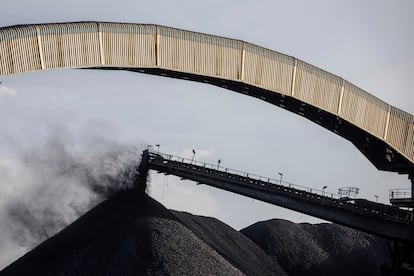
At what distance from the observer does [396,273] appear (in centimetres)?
4044

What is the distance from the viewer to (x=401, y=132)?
1382 inches

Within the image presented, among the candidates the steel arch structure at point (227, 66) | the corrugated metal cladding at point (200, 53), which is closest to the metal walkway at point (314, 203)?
the steel arch structure at point (227, 66)

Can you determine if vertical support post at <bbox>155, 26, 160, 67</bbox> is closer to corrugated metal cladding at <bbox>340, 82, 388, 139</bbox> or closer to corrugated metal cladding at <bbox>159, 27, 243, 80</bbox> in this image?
corrugated metal cladding at <bbox>159, 27, 243, 80</bbox>

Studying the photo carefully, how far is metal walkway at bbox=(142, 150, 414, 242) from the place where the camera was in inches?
1551

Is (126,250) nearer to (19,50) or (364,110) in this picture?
(364,110)

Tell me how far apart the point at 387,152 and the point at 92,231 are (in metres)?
26.5

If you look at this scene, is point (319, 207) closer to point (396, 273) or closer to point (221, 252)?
point (396, 273)

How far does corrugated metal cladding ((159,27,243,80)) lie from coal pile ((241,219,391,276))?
44489 mm

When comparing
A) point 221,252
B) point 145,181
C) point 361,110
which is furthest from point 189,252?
point 361,110

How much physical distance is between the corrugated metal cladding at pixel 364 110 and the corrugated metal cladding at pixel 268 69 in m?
4.02

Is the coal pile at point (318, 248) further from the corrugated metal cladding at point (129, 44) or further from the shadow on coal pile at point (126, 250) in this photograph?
the corrugated metal cladding at point (129, 44)

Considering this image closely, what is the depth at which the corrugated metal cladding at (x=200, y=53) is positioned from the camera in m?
26.6

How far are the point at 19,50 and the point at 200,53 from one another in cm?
799

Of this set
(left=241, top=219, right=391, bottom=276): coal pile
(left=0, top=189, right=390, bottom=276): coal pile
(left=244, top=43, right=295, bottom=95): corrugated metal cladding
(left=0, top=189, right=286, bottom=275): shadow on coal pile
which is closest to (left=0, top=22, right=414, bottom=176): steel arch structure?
(left=244, top=43, right=295, bottom=95): corrugated metal cladding
